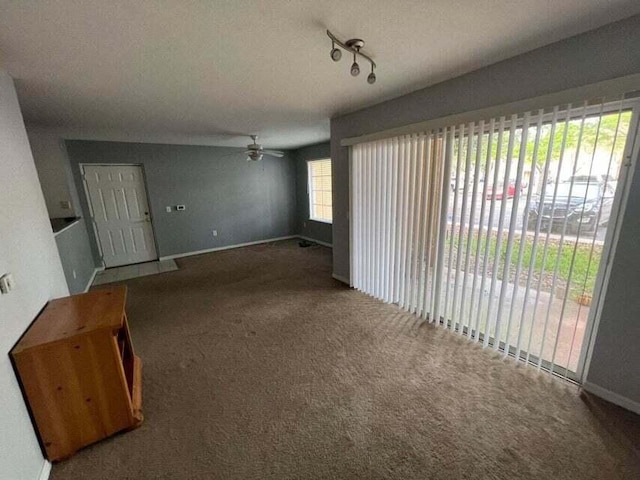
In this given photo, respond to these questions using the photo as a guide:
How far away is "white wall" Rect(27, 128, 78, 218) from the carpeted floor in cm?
271

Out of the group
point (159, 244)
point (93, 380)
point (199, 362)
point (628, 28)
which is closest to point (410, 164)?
point (628, 28)

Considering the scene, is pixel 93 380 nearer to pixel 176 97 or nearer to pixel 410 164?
pixel 176 97

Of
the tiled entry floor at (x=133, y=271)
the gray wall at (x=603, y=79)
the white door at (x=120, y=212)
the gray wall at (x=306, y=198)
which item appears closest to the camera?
the gray wall at (x=603, y=79)

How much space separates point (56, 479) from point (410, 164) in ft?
10.6

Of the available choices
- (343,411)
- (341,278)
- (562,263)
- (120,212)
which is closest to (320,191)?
(341,278)

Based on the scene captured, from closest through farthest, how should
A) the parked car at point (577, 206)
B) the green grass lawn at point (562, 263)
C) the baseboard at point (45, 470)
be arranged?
the baseboard at point (45, 470)
the parked car at point (577, 206)
the green grass lawn at point (562, 263)

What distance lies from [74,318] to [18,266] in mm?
416

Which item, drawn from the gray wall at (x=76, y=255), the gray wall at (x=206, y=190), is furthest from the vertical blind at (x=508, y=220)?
the gray wall at (x=206, y=190)

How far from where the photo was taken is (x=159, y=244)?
533 centimetres

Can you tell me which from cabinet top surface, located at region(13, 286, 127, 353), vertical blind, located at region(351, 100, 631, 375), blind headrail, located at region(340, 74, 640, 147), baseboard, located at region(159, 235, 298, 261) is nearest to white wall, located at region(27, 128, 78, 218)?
baseboard, located at region(159, 235, 298, 261)

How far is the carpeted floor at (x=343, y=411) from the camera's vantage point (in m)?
1.42

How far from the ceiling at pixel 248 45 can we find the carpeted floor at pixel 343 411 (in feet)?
7.47

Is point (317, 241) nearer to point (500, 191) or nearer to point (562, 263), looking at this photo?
point (500, 191)

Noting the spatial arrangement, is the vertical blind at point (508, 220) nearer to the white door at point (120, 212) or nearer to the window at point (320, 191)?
the window at point (320, 191)
